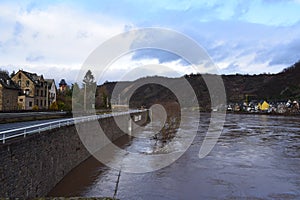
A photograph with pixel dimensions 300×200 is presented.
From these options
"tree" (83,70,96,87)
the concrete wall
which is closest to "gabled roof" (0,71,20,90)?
the concrete wall

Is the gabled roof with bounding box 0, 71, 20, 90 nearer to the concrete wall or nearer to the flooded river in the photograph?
the flooded river

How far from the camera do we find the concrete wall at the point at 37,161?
27.4 ft

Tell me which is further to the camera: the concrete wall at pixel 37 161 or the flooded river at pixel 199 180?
the flooded river at pixel 199 180

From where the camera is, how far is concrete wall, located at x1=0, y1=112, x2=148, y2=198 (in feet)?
27.4

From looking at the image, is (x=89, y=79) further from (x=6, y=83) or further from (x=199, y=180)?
(x=199, y=180)

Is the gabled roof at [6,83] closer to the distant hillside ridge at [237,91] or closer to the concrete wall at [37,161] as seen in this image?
the concrete wall at [37,161]

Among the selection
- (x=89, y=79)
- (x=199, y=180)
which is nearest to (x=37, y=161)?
(x=199, y=180)

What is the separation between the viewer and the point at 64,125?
15211 millimetres

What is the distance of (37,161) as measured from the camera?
1064cm

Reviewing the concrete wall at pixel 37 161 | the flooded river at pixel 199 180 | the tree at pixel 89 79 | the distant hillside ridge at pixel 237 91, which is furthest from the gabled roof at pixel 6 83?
the distant hillside ridge at pixel 237 91

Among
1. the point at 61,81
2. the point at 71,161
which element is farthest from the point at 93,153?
the point at 61,81

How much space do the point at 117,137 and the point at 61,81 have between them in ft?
204

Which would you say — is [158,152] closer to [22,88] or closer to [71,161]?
[71,161]

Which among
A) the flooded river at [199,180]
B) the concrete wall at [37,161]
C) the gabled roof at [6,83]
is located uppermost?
the gabled roof at [6,83]
